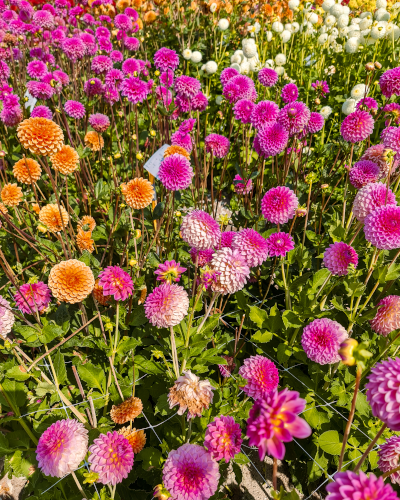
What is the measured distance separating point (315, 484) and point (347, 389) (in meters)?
0.55

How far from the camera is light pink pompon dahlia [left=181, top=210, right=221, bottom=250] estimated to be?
1.50 metres

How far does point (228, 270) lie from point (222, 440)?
0.60m

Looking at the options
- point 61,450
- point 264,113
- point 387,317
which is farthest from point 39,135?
point 387,317

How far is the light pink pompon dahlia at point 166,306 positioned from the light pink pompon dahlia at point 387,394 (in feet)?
2.36

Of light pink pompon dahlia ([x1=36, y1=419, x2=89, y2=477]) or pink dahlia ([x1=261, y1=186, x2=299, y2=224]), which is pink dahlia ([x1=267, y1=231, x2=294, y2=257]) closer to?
pink dahlia ([x1=261, y1=186, x2=299, y2=224])

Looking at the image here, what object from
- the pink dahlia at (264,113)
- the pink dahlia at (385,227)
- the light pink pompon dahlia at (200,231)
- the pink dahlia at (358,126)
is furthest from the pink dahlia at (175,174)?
the pink dahlia at (358,126)

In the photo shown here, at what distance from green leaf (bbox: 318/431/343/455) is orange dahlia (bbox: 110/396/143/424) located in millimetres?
866

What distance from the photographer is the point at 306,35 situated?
196 inches

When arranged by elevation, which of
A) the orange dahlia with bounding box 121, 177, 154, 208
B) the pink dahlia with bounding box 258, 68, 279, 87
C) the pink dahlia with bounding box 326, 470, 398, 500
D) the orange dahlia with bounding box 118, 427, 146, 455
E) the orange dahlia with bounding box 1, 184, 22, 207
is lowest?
the orange dahlia with bounding box 118, 427, 146, 455

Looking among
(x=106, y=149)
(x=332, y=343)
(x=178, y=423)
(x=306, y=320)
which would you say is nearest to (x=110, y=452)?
(x=178, y=423)

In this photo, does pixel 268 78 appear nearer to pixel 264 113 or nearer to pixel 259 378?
pixel 264 113

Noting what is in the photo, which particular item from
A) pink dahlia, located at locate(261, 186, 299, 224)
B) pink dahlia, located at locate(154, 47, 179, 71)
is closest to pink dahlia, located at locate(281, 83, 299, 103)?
pink dahlia, located at locate(154, 47, 179, 71)

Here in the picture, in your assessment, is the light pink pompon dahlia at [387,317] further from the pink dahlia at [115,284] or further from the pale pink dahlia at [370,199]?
the pink dahlia at [115,284]

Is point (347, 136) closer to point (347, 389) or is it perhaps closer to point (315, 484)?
point (347, 389)
